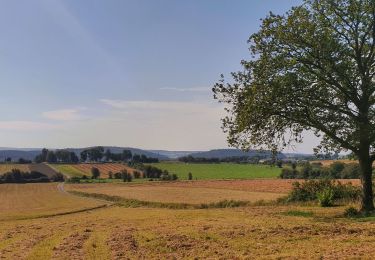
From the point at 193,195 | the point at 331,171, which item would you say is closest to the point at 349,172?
the point at 331,171

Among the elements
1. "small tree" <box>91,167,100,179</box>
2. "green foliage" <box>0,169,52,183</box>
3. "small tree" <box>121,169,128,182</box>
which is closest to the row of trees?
"small tree" <box>121,169,128,182</box>

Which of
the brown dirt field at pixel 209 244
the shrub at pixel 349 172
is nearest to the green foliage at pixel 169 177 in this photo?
the shrub at pixel 349 172

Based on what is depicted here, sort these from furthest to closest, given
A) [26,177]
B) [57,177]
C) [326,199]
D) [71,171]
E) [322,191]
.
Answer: [71,171] → [57,177] → [26,177] → [322,191] → [326,199]

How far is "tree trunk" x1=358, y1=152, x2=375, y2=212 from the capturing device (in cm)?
2981

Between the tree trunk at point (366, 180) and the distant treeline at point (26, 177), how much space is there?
13094 centimetres

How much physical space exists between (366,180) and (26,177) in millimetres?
136716

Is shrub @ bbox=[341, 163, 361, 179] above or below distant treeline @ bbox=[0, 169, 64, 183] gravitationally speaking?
above

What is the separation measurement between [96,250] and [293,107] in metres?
16.2

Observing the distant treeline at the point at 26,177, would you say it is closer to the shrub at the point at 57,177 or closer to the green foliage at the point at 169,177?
the shrub at the point at 57,177

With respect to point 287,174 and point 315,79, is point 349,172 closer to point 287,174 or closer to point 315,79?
point 287,174

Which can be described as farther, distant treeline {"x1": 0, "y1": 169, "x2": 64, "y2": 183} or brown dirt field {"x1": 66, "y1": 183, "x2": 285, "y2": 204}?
distant treeline {"x1": 0, "y1": 169, "x2": 64, "y2": 183}

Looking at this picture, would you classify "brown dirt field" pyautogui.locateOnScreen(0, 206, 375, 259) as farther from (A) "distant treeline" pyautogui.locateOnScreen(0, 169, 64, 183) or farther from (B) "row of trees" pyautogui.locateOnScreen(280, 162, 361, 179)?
(A) "distant treeline" pyautogui.locateOnScreen(0, 169, 64, 183)

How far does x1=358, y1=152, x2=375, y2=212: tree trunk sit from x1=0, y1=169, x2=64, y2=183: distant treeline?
130939mm

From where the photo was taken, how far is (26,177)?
5891 inches
